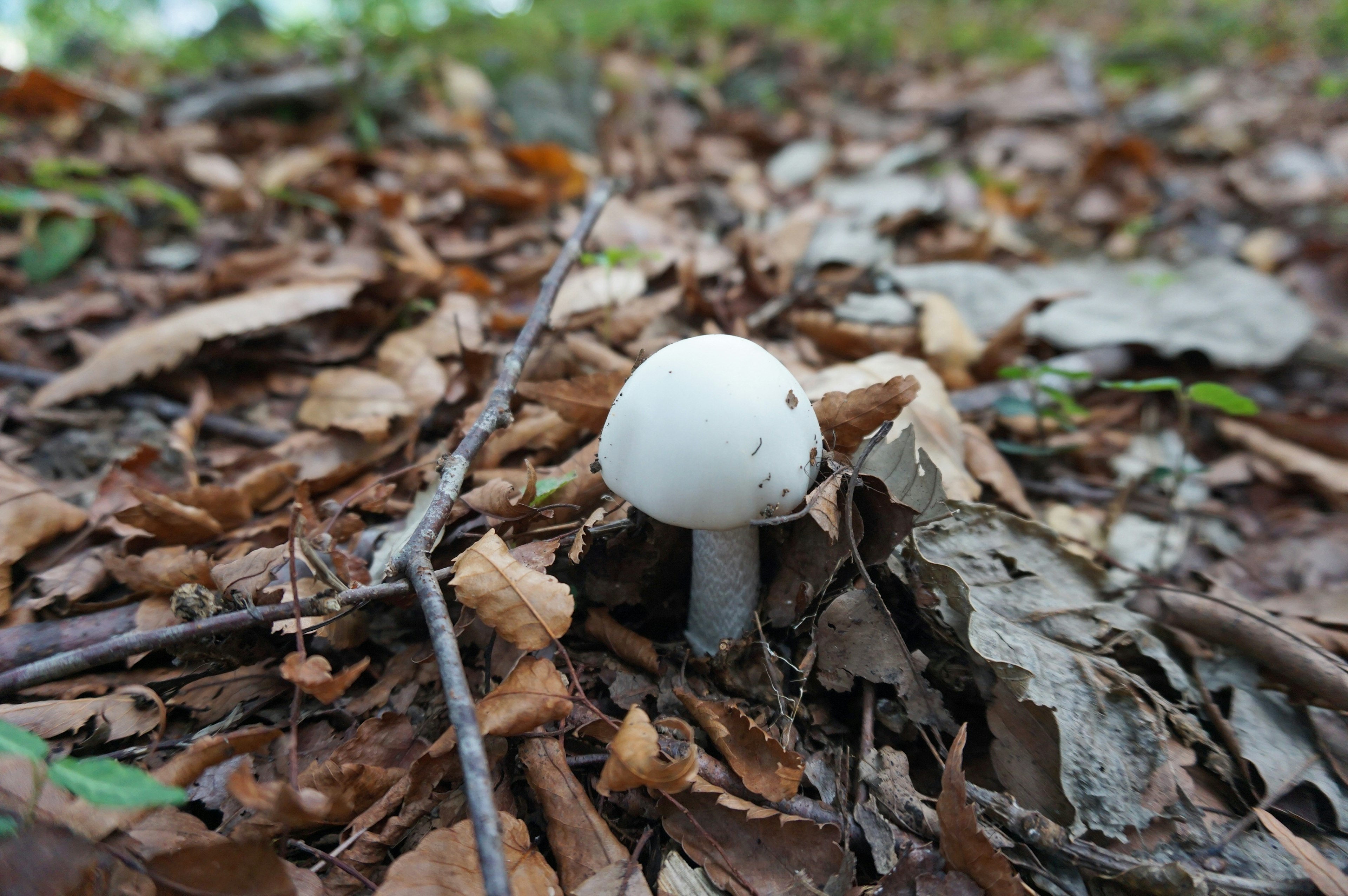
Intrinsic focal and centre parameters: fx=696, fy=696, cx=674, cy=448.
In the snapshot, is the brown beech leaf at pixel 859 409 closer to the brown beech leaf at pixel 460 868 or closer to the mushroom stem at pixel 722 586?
the mushroom stem at pixel 722 586

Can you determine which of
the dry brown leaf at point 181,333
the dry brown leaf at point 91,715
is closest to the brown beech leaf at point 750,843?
the dry brown leaf at point 91,715

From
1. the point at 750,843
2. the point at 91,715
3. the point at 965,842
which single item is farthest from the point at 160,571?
the point at 965,842

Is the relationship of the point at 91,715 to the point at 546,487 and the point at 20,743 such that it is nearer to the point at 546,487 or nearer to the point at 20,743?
the point at 20,743

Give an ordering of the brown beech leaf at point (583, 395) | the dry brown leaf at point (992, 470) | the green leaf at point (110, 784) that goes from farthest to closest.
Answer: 1. the dry brown leaf at point (992, 470)
2. the brown beech leaf at point (583, 395)
3. the green leaf at point (110, 784)

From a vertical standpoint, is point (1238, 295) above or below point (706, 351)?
below

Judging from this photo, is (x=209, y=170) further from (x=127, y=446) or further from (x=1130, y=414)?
(x=1130, y=414)

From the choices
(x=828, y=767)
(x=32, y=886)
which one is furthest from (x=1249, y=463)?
(x=32, y=886)
